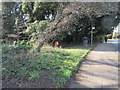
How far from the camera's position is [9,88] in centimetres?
234

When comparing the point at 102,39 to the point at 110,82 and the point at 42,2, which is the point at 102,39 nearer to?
the point at 42,2

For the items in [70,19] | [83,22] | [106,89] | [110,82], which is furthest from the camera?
[83,22]

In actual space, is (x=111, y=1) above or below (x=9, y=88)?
above

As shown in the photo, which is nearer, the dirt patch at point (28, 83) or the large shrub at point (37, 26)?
the dirt patch at point (28, 83)

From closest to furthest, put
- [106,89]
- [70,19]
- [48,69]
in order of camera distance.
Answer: [106,89], [48,69], [70,19]

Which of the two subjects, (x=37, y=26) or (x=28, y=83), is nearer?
(x=28, y=83)

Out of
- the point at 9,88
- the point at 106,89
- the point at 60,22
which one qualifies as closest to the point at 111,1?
the point at 60,22

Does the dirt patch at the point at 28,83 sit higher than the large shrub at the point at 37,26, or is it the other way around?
the large shrub at the point at 37,26

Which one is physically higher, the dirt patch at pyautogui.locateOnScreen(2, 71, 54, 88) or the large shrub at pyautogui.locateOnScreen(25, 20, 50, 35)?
the large shrub at pyautogui.locateOnScreen(25, 20, 50, 35)

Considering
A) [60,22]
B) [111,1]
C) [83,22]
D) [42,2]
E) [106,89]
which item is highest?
[42,2]

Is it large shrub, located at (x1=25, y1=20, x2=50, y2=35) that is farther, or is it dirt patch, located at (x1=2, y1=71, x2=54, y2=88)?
large shrub, located at (x1=25, y1=20, x2=50, y2=35)

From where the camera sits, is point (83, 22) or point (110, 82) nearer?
point (110, 82)

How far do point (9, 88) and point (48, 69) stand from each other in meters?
1.41

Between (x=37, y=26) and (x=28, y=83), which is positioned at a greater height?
(x=37, y=26)
